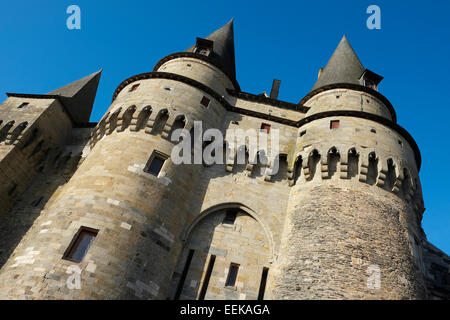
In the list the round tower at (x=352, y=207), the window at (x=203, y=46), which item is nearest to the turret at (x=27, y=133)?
the window at (x=203, y=46)

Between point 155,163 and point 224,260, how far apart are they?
4.09 meters

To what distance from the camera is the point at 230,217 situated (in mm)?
12391

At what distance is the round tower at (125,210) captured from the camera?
8945 mm

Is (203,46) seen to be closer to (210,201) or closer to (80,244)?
(210,201)

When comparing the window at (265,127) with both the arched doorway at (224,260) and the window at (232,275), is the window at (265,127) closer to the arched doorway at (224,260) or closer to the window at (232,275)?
the arched doorway at (224,260)

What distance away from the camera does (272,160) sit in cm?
1352

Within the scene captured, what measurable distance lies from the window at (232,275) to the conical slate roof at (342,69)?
988 centimetres

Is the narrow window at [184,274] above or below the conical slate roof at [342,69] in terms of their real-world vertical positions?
below

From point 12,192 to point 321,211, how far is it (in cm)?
1260

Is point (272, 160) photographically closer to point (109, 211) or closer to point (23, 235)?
point (109, 211)

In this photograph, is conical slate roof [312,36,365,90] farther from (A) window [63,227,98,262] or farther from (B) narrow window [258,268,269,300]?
(A) window [63,227,98,262]

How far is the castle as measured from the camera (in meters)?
9.59
